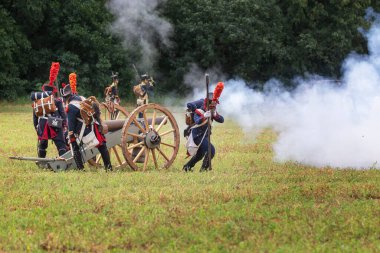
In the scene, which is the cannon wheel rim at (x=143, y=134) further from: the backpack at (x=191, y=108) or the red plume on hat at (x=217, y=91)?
the red plume on hat at (x=217, y=91)

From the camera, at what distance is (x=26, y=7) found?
127 feet

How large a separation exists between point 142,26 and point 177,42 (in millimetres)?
5114

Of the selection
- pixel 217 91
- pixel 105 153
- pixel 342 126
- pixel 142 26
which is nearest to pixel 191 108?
pixel 217 91

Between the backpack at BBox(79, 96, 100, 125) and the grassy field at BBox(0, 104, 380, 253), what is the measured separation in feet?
2.98

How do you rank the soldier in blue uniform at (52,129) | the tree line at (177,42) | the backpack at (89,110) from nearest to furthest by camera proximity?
the backpack at (89,110)
the soldier in blue uniform at (52,129)
the tree line at (177,42)

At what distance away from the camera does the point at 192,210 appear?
933cm

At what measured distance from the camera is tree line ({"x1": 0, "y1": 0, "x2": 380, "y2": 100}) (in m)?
39.5

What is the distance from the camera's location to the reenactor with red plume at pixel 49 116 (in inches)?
565

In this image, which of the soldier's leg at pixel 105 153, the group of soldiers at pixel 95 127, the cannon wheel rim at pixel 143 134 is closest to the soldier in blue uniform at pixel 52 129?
the group of soldiers at pixel 95 127

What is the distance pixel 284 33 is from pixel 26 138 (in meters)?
24.9

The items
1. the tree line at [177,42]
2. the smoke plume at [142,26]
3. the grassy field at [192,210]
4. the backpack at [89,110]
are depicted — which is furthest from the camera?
the tree line at [177,42]

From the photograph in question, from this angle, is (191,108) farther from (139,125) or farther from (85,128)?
(85,128)

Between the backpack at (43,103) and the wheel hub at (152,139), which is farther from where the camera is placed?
the backpack at (43,103)

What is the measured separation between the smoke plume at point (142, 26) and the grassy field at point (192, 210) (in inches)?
895
